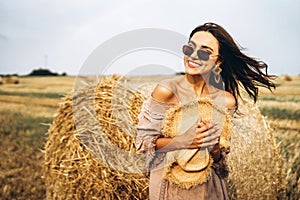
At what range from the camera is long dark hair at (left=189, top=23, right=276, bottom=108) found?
2.35m

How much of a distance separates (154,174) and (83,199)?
1.49m

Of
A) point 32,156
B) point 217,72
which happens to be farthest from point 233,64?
point 32,156

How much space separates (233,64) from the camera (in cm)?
254

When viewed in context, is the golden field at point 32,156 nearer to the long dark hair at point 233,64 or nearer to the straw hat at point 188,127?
the long dark hair at point 233,64

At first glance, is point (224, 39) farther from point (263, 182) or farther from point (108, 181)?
point (263, 182)

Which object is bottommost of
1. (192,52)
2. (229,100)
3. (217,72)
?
(229,100)

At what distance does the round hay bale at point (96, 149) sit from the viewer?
3432 mm

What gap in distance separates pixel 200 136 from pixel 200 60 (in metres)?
0.42

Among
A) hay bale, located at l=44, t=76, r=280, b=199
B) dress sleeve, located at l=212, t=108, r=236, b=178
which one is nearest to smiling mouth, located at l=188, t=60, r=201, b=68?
dress sleeve, located at l=212, t=108, r=236, b=178

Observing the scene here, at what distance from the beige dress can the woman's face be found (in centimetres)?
11

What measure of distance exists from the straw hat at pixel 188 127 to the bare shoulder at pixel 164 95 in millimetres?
61

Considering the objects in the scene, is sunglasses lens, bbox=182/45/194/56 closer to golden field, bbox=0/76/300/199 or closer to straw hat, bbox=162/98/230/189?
straw hat, bbox=162/98/230/189

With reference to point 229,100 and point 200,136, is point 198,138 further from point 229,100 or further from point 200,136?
point 229,100

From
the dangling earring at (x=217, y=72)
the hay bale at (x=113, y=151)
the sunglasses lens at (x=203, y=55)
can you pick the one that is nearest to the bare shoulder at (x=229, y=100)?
the dangling earring at (x=217, y=72)
